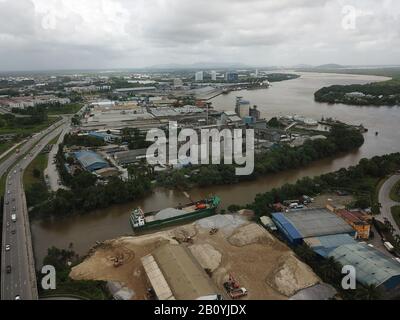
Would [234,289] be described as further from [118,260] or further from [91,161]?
[91,161]

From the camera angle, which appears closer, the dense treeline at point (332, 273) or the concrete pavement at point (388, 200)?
the dense treeline at point (332, 273)

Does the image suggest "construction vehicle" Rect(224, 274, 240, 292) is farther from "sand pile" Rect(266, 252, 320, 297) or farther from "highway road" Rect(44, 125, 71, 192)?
"highway road" Rect(44, 125, 71, 192)

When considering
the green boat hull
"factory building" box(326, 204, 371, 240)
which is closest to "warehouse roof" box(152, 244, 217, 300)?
the green boat hull

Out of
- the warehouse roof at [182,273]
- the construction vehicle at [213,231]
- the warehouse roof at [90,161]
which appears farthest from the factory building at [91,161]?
the warehouse roof at [182,273]

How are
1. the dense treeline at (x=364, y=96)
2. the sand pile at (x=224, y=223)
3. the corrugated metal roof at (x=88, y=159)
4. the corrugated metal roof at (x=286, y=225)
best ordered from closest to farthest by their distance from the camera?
the corrugated metal roof at (x=286, y=225) < the sand pile at (x=224, y=223) < the corrugated metal roof at (x=88, y=159) < the dense treeline at (x=364, y=96)

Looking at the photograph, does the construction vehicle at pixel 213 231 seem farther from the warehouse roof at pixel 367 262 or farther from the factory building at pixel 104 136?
the factory building at pixel 104 136
